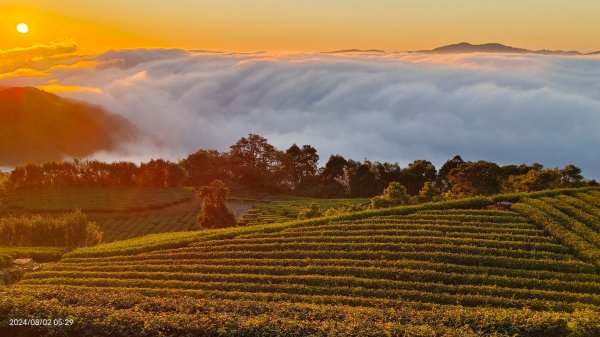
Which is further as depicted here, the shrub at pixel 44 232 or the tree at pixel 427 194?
the shrub at pixel 44 232

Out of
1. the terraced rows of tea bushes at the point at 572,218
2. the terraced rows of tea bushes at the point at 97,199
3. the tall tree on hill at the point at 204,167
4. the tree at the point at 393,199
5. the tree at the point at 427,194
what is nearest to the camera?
the terraced rows of tea bushes at the point at 572,218

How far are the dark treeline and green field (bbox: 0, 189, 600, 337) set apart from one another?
129 ft

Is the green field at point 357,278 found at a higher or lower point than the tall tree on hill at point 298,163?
lower

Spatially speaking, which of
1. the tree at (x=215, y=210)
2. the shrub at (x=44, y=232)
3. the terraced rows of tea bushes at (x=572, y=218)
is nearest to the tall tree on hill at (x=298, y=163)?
the tree at (x=215, y=210)

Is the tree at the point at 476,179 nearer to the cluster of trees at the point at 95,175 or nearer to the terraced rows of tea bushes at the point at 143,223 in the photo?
the terraced rows of tea bushes at the point at 143,223

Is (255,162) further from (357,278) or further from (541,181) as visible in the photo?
(357,278)

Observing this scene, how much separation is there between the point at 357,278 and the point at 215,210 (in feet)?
136

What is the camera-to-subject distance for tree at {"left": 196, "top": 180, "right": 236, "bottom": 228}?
219ft

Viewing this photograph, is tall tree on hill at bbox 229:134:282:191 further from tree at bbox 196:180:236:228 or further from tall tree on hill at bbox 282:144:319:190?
tree at bbox 196:180:236:228

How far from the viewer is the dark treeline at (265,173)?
99000mm

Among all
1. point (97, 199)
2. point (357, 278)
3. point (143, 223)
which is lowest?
point (143, 223)

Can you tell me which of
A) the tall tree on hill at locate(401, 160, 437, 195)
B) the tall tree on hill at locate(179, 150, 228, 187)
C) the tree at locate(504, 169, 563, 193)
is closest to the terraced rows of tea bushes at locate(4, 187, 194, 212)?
the tall tree on hill at locate(179, 150, 228, 187)

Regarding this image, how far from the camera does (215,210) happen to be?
6725 cm

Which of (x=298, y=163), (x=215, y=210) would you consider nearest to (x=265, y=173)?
(x=298, y=163)
